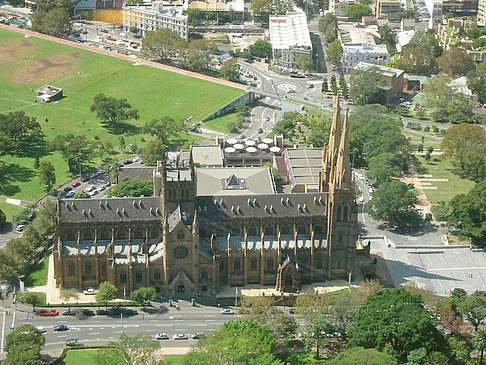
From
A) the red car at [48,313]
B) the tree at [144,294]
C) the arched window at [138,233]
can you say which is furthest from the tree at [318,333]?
the red car at [48,313]

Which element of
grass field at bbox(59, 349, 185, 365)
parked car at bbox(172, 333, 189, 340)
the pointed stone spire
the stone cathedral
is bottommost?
grass field at bbox(59, 349, 185, 365)

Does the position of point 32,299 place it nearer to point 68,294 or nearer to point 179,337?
point 68,294

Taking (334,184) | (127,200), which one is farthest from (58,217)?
(334,184)

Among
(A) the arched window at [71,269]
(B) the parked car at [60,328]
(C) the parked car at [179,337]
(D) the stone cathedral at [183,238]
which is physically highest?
(D) the stone cathedral at [183,238]

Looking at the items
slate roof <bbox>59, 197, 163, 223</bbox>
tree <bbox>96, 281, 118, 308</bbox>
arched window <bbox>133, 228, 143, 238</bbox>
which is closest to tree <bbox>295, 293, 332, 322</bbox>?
slate roof <bbox>59, 197, 163, 223</bbox>

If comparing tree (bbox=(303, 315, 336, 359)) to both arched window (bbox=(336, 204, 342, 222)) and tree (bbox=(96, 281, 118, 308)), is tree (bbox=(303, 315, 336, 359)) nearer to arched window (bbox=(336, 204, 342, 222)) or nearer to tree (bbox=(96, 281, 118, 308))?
arched window (bbox=(336, 204, 342, 222))

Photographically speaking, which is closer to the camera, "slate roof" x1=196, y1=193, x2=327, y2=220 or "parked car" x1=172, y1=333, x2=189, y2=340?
"parked car" x1=172, y1=333, x2=189, y2=340

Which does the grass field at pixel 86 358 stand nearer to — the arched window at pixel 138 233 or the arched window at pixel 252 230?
the arched window at pixel 138 233
